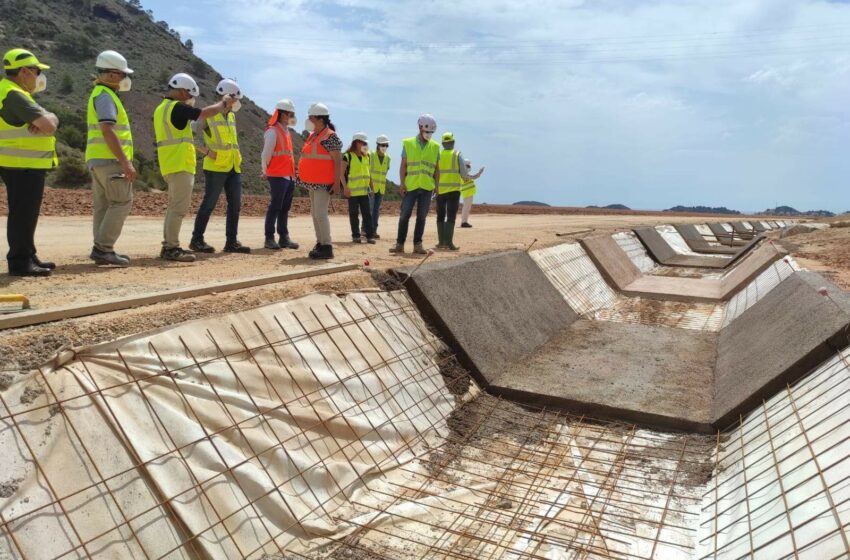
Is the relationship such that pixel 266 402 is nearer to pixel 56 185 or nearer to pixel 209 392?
pixel 209 392

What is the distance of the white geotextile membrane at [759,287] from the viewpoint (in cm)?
838

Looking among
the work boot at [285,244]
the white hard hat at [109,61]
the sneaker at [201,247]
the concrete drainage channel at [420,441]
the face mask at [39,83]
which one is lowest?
the concrete drainage channel at [420,441]

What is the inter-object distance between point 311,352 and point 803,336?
12.3 ft

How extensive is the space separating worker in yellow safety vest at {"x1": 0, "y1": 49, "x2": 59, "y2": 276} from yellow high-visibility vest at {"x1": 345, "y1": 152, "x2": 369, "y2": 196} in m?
5.12

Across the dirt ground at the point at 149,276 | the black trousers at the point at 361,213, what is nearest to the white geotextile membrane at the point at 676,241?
the dirt ground at the point at 149,276

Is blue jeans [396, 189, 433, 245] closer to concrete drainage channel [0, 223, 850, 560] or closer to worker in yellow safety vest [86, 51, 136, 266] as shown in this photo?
concrete drainage channel [0, 223, 850, 560]

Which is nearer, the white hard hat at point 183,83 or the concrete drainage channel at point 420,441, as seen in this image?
the concrete drainage channel at point 420,441

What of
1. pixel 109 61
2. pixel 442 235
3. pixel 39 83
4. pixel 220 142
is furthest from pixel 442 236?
pixel 39 83

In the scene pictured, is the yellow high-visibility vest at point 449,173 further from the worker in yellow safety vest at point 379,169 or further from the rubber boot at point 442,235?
the worker in yellow safety vest at point 379,169

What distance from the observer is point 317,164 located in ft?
23.7

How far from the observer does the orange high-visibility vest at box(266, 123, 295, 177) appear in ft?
25.5

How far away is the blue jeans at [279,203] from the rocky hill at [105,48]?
1897 centimetres

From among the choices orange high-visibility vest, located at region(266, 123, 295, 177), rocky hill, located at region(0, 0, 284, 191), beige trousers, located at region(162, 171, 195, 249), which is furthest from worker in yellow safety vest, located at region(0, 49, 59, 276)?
rocky hill, located at region(0, 0, 284, 191)

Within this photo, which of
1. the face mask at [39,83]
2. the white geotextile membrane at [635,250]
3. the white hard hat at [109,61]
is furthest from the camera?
the white geotextile membrane at [635,250]
